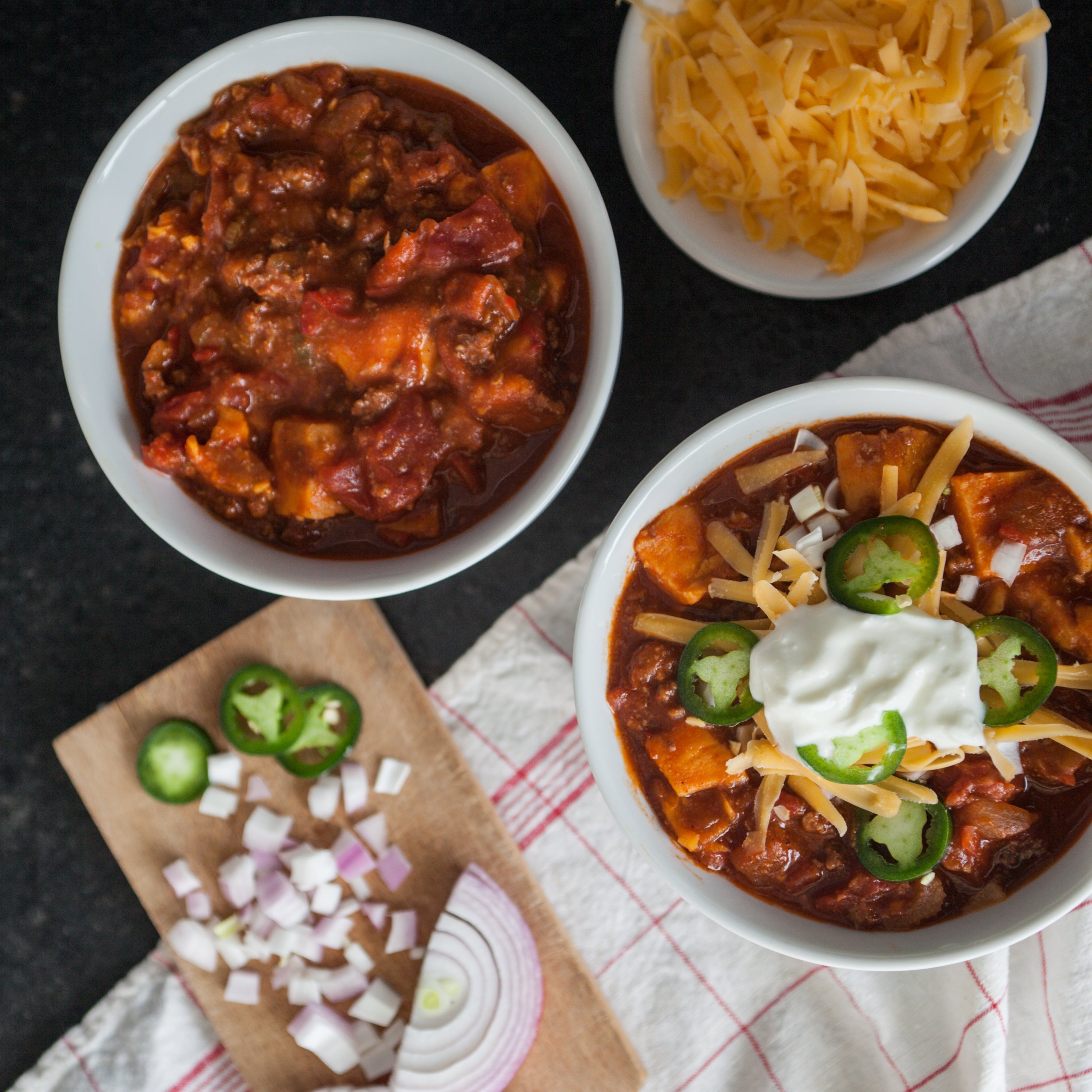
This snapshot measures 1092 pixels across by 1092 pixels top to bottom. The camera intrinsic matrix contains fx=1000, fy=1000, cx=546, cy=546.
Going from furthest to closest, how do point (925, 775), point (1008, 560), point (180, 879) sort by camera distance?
point (180, 879) → point (925, 775) → point (1008, 560)

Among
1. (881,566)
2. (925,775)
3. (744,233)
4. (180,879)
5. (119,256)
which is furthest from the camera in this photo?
(180,879)

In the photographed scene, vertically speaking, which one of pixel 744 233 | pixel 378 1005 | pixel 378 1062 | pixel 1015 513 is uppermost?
pixel 744 233

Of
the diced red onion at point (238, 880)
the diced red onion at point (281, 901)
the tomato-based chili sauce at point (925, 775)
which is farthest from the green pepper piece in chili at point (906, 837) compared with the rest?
the diced red onion at point (238, 880)

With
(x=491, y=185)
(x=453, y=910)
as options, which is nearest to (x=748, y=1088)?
(x=453, y=910)

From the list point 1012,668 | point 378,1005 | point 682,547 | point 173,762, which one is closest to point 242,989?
point 378,1005

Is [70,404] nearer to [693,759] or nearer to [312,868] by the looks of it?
[312,868]
